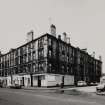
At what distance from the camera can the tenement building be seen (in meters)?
42.9

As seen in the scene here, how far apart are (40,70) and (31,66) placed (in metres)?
4.81

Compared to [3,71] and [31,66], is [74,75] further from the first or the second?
[3,71]

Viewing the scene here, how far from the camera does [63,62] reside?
49.1 metres

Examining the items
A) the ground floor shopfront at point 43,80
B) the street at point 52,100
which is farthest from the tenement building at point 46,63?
the street at point 52,100

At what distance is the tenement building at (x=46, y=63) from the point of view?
1689 inches

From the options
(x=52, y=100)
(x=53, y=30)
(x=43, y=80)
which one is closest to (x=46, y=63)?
(x=43, y=80)

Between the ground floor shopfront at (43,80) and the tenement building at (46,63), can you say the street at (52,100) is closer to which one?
the ground floor shopfront at (43,80)

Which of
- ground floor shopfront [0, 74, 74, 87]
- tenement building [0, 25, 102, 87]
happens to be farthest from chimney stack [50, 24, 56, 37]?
ground floor shopfront [0, 74, 74, 87]

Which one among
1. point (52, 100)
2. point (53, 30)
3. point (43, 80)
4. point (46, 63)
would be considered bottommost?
point (43, 80)

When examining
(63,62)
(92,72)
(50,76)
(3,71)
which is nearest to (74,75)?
(63,62)

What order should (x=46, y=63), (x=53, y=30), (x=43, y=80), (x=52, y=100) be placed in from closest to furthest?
1. (x=52, y=100)
2. (x=46, y=63)
3. (x=43, y=80)
4. (x=53, y=30)

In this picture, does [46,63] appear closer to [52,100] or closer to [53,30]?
[53,30]

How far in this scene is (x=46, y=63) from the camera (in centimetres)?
4212

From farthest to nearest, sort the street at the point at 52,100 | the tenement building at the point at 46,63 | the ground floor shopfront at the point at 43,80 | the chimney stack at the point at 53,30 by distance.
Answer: the chimney stack at the point at 53,30 < the tenement building at the point at 46,63 < the ground floor shopfront at the point at 43,80 < the street at the point at 52,100
